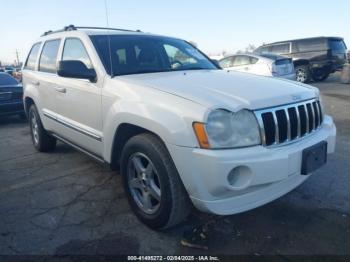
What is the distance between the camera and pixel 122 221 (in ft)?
10.0

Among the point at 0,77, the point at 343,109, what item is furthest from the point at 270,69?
the point at 0,77

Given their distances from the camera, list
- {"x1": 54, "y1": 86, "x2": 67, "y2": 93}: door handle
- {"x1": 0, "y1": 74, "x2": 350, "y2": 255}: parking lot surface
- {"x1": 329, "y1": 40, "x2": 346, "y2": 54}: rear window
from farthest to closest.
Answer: {"x1": 329, "y1": 40, "x2": 346, "y2": 54}: rear window < {"x1": 54, "y1": 86, "x2": 67, "y2": 93}: door handle < {"x1": 0, "y1": 74, "x2": 350, "y2": 255}: parking lot surface

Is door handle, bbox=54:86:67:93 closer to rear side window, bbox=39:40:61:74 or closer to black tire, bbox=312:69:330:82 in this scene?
rear side window, bbox=39:40:61:74

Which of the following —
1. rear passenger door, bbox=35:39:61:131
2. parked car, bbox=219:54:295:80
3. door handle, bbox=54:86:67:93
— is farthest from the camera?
parked car, bbox=219:54:295:80

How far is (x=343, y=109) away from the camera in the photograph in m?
8.13

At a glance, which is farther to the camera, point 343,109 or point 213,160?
point 343,109

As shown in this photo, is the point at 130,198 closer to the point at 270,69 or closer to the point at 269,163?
the point at 269,163

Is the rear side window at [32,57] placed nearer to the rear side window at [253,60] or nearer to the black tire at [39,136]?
the black tire at [39,136]

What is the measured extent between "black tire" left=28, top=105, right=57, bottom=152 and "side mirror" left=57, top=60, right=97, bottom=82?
6.52ft

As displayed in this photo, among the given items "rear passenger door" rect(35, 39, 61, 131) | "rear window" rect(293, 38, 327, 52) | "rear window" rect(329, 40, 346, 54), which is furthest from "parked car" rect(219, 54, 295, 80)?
"rear passenger door" rect(35, 39, 61, 131)

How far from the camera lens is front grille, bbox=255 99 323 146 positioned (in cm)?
243

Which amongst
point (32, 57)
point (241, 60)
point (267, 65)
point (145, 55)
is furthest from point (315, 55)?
point (145, 55)

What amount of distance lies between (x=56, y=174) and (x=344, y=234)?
333cm

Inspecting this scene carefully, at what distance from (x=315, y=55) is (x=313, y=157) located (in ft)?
42.9
